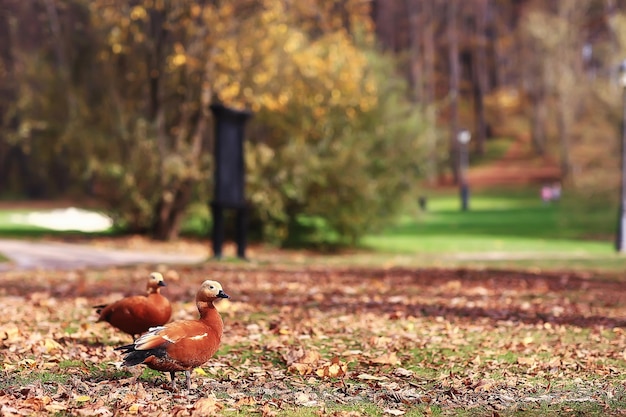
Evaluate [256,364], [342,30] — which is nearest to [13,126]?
[342,30]

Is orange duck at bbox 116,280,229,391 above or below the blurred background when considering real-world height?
below

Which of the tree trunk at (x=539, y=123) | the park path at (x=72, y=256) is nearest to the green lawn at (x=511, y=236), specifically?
the park path at (x=72, y=256)

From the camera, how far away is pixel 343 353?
8.73m

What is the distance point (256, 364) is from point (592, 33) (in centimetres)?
8550

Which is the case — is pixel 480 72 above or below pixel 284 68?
above

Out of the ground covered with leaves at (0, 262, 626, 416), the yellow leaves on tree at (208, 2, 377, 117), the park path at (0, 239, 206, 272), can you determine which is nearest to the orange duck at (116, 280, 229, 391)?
the ground covered with leaves at (0, 262, 626, 416)

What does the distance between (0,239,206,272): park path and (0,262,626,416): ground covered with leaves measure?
177 inches

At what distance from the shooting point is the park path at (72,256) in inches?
767

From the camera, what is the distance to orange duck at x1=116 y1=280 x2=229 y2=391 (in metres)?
6.58

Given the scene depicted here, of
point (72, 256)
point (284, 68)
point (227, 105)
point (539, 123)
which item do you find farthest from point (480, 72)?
point (72, 256)

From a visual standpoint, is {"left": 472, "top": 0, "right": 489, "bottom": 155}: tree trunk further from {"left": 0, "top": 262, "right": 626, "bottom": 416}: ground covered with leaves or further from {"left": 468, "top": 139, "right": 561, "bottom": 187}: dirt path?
{"left": 0, "top": 262, "right": 626, "bottom": 416}: ground covered with leaves

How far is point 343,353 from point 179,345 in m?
2.40

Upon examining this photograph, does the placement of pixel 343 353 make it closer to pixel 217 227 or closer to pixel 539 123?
pixel 217 227

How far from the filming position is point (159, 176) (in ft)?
87.8
